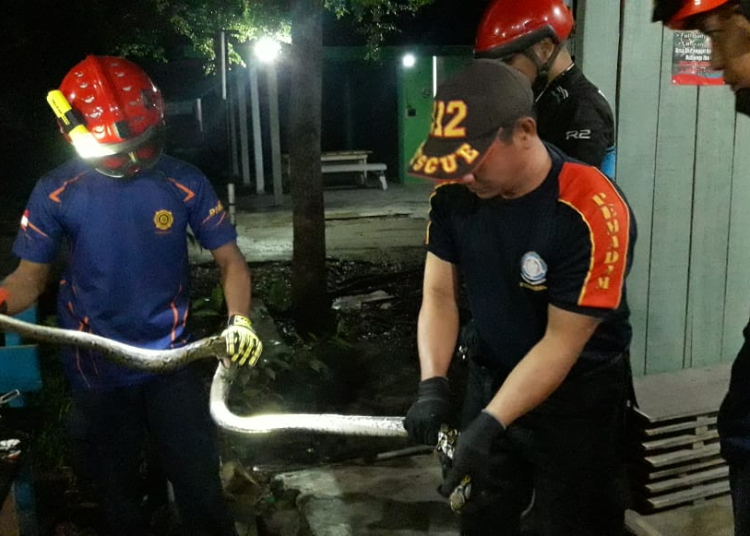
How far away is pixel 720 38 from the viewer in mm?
2023

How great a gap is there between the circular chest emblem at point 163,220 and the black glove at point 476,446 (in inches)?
59.8

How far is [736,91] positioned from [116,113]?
2248 millimetres

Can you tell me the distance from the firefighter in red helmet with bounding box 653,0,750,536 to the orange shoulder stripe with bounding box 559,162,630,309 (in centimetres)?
38

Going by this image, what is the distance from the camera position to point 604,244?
83.4 inches

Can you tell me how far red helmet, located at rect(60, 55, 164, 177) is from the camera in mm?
2930

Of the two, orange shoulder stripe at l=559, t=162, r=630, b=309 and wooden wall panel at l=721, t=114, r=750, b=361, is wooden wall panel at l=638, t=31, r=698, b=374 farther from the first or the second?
orange shoulder stripe at l=559, t=162, r=630, b=309

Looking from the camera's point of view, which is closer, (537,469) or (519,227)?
(519,227)

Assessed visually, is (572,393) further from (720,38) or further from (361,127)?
(361,127)

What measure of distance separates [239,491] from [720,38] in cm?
341

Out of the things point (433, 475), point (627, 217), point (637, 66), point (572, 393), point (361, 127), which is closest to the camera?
point (627, 217)

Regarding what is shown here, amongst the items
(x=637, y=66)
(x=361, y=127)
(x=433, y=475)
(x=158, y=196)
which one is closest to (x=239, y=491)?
(x=433, y=475)

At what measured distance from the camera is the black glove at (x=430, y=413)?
7.97 feet

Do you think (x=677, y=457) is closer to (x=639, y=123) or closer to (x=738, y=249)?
(x=738, y=249)

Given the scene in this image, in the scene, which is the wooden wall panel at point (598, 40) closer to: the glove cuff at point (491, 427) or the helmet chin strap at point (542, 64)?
the helmet chin strap at point (542, 64)
